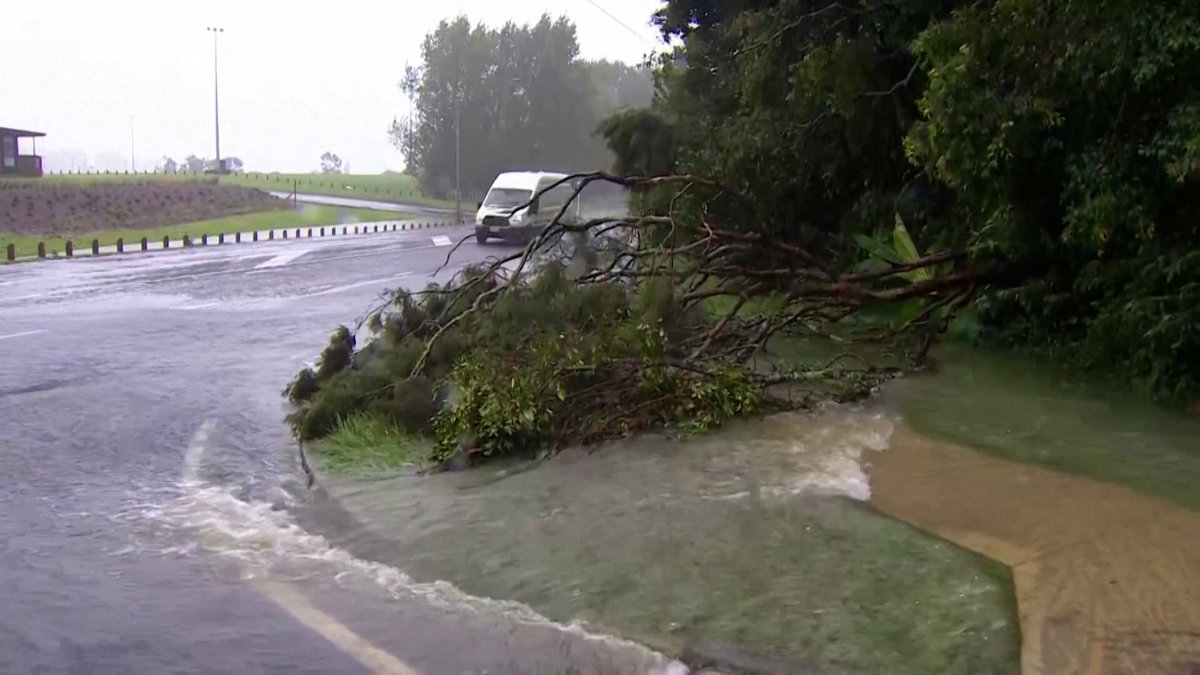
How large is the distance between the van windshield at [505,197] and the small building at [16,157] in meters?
24.5

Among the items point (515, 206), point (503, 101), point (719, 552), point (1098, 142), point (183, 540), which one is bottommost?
point (183, 540)

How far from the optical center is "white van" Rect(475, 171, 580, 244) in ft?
101

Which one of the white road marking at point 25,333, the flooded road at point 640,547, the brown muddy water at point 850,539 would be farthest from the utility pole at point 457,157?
the brown muddy water at point 850,539

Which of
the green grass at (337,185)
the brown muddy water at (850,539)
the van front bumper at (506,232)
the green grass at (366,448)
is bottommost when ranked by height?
the green grass at (366,448)

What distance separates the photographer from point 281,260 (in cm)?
2850

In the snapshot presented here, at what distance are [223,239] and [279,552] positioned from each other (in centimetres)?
3435

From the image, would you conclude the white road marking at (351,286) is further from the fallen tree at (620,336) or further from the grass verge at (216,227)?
the grass verge at (216,227)

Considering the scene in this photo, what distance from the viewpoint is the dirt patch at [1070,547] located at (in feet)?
15.4

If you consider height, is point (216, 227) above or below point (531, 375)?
below

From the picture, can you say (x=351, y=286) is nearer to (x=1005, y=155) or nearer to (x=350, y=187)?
(x=1005, y=155)

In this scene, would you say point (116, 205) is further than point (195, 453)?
Yes

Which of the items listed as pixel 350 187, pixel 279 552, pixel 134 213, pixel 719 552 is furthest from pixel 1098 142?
pixel 350 187

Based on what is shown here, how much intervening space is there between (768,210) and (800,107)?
173 cm

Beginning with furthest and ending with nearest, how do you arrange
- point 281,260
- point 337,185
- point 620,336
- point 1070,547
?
point 337,185, point 281,260, point 620,336, point 1070,547
